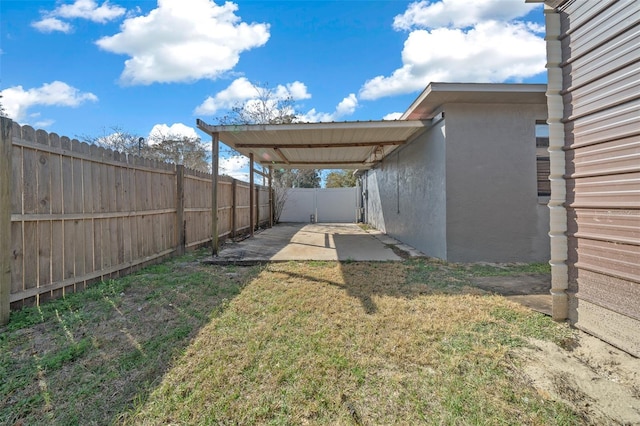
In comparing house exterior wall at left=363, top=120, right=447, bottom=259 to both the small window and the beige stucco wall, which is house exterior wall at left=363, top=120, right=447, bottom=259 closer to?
the beige stucco wall

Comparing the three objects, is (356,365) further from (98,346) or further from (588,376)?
(98,346)

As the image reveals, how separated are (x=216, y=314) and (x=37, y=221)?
2152 millimetres

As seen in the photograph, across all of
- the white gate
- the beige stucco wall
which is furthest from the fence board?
the white gate

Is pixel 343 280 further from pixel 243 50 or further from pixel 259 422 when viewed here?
pixel 243 50

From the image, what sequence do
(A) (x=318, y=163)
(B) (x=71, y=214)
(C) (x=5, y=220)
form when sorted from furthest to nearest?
(A) (x=318, y=163) → (B) (x=71, y=214) → (C) (x=5, y=220)

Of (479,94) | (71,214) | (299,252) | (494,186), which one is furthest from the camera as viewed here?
(299,252)

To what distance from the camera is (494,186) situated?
557 centimetres

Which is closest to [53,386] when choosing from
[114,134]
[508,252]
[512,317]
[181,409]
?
[181,409]

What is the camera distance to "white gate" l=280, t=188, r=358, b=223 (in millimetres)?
16844

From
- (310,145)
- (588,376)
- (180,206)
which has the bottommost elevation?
(588,376)

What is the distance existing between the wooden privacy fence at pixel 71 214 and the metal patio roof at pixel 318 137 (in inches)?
71.6

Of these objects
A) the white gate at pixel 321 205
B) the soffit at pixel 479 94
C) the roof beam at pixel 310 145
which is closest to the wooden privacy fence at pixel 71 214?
the roof beam at pixel 310 145

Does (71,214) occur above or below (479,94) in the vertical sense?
below

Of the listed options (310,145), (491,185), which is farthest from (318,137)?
(491,185)
